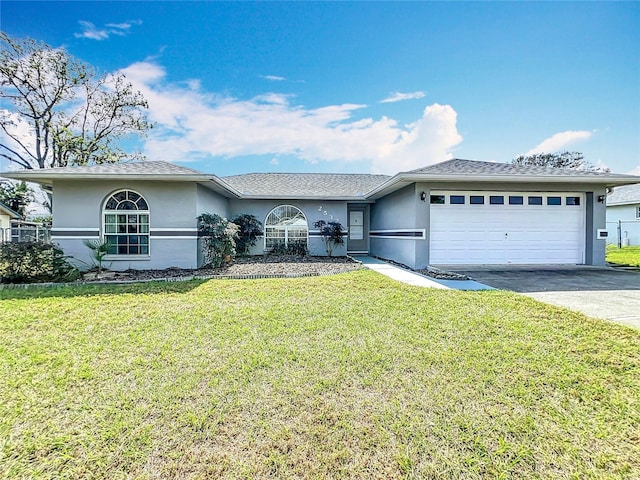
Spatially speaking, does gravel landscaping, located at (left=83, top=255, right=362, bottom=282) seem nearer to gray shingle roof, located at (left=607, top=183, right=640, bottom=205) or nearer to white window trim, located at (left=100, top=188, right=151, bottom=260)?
white window trim, located at (left=100, top=188, right=151, bottom=260)

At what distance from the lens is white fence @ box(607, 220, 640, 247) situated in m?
19.5

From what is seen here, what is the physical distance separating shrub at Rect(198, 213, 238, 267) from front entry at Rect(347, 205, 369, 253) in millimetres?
7680

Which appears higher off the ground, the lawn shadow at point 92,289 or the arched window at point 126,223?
the arched window at point 126,223

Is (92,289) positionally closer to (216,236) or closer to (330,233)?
(216,236)

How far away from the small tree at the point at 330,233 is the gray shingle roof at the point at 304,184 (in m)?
1.27

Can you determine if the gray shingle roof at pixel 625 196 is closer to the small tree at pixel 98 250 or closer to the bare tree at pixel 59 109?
the small tree at pixel 98 250

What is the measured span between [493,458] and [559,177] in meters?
10.4

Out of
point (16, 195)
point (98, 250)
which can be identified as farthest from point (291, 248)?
point (16, 195)

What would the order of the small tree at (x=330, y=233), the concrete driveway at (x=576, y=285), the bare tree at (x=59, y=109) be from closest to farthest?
the concrete driveway at (x=576, y=285) → the small tree at (x=330, y=233) → the bare tree at (x=59, y=109)

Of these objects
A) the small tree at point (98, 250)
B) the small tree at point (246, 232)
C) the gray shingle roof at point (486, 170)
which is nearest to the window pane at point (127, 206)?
the small tree at point (98, 250)

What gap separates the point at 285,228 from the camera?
14.5 m

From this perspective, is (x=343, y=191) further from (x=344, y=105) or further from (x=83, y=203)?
(x=83, y=203)

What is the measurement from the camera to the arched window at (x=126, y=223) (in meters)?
9.93

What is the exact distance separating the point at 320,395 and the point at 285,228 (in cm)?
1173
